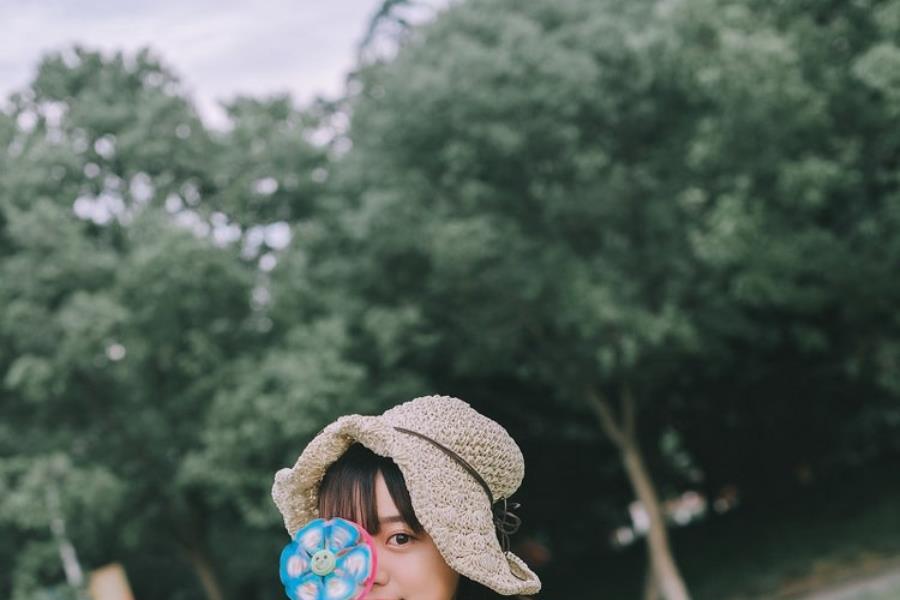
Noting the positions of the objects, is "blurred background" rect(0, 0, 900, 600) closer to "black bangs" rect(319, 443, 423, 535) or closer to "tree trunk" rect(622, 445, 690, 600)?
"tree trunk" rect(622, 445, 690, 600)

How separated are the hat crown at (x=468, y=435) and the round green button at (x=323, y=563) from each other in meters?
0.27

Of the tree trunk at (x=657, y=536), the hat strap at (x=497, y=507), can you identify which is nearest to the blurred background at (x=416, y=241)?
the tree trunk at (x=657, y=536)

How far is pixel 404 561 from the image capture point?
1685 mm

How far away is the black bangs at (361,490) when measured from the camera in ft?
5.64

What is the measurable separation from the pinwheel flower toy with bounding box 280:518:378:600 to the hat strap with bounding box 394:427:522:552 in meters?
0.21

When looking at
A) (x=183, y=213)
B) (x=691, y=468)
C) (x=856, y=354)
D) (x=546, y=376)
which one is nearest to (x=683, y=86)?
(x=546, y=376)

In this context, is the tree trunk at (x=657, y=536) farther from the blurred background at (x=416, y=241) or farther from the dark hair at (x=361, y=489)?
the dark hair at (x=361, y=489)

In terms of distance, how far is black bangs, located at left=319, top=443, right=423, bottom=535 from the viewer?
172 centimetres

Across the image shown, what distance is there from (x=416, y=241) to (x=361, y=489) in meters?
10.5

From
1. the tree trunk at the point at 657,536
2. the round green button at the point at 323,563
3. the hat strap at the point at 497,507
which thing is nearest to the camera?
the round green button at the point at 323,563

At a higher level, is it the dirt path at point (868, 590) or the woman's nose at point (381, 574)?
the dirt path at point (868, 590)

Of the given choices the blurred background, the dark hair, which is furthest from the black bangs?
the blurred background

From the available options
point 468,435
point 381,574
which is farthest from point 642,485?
point 381,574

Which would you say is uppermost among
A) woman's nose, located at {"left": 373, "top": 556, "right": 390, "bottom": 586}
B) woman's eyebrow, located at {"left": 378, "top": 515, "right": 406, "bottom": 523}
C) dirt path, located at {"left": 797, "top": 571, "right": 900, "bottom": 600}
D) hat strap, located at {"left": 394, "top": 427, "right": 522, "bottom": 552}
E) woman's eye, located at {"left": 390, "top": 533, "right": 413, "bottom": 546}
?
dirt path, located at {"left": 797, "top": 571, "right": 900, "bottom": 600}
